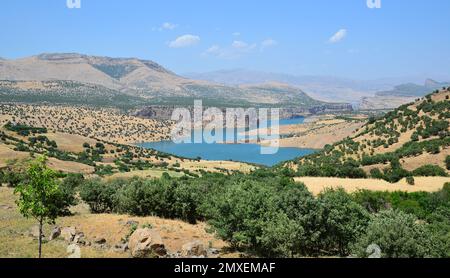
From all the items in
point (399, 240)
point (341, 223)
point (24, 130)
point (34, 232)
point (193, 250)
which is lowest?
point (34, 232)

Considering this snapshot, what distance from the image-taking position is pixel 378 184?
4572cm

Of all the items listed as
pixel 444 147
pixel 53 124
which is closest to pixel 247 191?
pixel 444 147

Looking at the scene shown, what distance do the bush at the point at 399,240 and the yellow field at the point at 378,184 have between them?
23.1 meters

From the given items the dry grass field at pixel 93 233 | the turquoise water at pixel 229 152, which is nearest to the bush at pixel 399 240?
the dry grass field at pixel 93 233

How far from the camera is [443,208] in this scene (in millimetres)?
32031

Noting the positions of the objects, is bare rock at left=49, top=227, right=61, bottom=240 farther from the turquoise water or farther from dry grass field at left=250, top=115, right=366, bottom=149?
dry grass field at left=250, top=115, right=366, bottom=149

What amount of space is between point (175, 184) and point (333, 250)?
12.7 metres

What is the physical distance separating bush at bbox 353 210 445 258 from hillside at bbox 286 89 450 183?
3342 cm

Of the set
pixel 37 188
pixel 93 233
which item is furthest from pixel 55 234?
pixel 37 188

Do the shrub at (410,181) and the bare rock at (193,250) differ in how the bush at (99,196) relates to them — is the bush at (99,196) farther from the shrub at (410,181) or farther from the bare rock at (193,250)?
the shrub at (410,181)

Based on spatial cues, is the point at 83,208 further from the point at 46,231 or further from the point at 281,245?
the point at 281,245

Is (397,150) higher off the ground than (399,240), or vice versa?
(399,240)

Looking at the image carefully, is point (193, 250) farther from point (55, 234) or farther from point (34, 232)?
point (34, 232)

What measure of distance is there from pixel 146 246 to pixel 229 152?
12558cm
